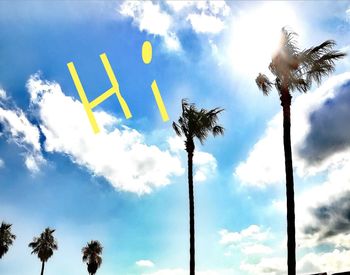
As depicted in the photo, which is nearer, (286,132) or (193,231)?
(286,132)

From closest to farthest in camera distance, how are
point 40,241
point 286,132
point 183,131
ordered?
point 286,132, point 183,131, point 40,241

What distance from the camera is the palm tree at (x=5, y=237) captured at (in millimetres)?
60062

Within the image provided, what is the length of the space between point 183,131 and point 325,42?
1151 cm

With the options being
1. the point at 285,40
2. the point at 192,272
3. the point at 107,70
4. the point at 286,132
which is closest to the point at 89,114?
the point at 107,70

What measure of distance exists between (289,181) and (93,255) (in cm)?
6076

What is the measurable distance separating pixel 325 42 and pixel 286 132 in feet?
15.0

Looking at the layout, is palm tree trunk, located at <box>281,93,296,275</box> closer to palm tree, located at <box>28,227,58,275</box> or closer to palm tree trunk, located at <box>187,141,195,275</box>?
palm tree trunk, located at <box>187,141,195,275</box>

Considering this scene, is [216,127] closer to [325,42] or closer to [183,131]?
[183,131]

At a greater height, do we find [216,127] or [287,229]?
[216,127]

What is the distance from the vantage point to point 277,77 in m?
20.8

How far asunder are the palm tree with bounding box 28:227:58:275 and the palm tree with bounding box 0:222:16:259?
6.41m

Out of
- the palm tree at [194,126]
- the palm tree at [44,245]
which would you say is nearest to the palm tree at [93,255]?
the palm tree at [44,245]

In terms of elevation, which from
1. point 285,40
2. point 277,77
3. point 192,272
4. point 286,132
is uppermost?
point 285,40

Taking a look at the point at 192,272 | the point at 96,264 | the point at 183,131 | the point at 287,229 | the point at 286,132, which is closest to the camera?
the point at 287,229
